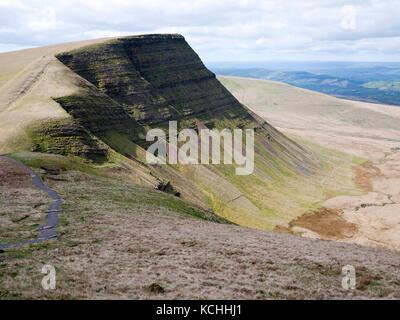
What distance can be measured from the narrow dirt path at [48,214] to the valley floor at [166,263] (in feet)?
2.76

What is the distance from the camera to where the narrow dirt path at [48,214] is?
23.9m

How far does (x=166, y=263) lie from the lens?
2119 centimetres

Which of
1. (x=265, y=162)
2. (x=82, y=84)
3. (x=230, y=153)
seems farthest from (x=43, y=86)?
(x=265, y=162)

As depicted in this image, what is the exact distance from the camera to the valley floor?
17016mm

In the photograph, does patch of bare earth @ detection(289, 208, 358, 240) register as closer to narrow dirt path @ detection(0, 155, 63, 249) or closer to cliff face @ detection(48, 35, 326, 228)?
cliff face @ detection(48, 35, 326, 228)

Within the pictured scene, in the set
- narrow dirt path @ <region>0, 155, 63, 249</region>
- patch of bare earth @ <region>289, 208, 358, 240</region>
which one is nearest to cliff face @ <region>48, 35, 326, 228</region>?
patch of bare earth @ <region>289, 208, 358, 240</region>

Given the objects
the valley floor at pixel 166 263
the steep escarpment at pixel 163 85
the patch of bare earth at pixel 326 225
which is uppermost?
the steep escarpment at pixel 163 85

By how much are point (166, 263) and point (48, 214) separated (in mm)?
16177

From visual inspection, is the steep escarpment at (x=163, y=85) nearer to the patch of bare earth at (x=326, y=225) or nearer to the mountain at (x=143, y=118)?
the mountain at (x=143, y=118)

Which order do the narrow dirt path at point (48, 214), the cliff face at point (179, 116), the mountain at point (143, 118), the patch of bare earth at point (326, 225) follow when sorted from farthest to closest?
the cliff face at point (179, 116) < the patch of bare earth at point (326, 225) < the mountain at point (143, 118) < the narrow dirt path at point (48, 214)

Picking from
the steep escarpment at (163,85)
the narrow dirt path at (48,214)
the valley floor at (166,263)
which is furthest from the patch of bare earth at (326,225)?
the narrow dirt path at (48,214)

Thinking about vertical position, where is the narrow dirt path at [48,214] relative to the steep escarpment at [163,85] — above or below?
below

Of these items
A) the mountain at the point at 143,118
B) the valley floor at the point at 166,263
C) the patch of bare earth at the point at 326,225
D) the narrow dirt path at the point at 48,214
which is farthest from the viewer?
the patch of bare earth at the point at 326,225

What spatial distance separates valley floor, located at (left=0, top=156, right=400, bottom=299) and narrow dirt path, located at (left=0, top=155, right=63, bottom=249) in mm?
843
